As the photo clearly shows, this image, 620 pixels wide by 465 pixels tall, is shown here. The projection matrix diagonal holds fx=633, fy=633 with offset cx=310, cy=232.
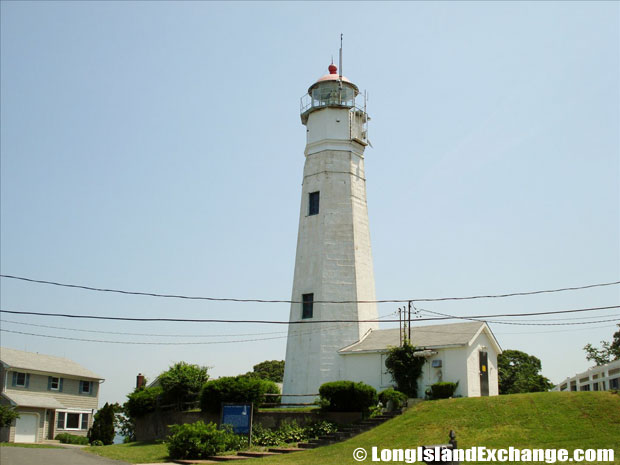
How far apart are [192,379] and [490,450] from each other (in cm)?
1712

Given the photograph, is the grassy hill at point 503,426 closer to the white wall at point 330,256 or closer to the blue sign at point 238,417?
the blue sign at point 238,417

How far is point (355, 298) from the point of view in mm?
31078

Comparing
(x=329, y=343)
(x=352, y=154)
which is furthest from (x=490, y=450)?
(x=352, y=154)

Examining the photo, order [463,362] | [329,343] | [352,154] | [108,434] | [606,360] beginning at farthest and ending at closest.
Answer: [606,360], [108,434], [352,154], [329,343], [463,362]

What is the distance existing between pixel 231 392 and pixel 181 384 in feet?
14.7

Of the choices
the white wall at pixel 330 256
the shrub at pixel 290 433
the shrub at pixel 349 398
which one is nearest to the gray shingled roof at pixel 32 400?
the white wall at pixel 330 256

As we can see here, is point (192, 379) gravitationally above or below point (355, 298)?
below

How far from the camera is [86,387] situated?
4475 cm

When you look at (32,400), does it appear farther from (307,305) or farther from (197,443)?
(197,443)

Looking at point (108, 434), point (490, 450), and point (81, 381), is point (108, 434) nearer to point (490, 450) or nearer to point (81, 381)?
point (81, 381)

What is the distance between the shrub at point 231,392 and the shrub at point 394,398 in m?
5.57

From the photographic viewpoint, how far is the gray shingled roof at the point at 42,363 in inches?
1558

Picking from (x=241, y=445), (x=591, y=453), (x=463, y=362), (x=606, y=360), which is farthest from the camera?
(x=606, y=360)

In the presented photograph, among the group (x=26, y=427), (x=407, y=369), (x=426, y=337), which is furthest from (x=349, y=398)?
(x=26, y=427)
